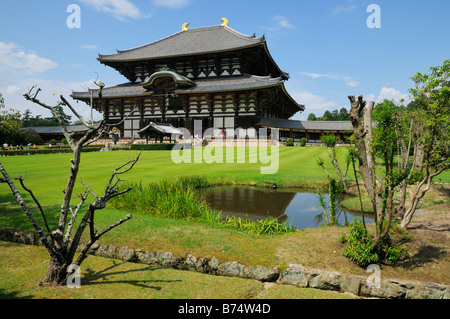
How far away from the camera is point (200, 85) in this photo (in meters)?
35.9

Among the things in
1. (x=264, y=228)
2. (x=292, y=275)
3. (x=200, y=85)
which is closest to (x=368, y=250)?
(x=292, y=275)

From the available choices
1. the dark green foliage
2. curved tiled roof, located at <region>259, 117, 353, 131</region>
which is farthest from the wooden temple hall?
the dark green foliage

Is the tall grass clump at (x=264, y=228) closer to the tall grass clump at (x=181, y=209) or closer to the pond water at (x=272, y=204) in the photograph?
the tall grass clump at (x=181, y=209)

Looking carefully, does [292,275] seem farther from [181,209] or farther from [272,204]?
[272,204]

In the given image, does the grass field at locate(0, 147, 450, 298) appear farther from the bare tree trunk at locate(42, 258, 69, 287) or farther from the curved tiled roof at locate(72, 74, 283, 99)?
the curved tiled roof at locate(72, 74, 283, 99)

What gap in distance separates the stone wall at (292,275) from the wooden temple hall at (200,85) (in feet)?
89.6

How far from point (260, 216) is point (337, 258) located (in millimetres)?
4047

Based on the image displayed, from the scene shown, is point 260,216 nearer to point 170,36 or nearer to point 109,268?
point 109,268

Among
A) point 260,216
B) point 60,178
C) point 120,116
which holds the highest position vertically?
point 120,116

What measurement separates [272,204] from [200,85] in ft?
94.2

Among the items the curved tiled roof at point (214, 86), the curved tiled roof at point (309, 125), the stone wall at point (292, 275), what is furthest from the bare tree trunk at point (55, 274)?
the curved tiled roof at point (309, 125)

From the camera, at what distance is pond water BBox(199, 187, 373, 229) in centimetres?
882

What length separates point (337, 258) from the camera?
16.5 feet
